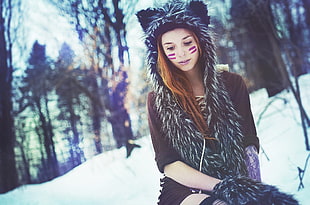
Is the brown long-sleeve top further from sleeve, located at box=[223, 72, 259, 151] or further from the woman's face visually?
the woman's face

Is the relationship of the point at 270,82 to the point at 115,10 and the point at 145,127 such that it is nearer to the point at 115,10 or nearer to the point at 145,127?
the point at 145,127

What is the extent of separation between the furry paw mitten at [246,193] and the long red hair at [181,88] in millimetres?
147

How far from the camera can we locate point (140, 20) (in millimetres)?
954

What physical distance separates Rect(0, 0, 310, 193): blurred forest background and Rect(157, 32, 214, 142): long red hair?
143 millimetres

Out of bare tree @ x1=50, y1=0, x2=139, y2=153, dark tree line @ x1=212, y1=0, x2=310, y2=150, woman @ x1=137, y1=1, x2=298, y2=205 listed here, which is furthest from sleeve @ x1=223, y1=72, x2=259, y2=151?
bare tree @ x1=50, y1=0, x2=139, y2=153

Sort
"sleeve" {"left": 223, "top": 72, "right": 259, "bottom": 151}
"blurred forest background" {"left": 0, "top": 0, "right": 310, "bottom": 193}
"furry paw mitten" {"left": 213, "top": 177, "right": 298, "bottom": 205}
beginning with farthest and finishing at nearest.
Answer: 1. "blurred forest background" {"left": 0, "top": 0, "right": 310, "bottom": 193}
2. "sleeve" {"left": 223, "top": 72, "right": 259, "bottom": 151}
3. "furry paw mitten" {"left": 213, "top": 177, "right": 298, "bottom": 205}

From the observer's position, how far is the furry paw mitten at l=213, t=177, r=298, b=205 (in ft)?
2.80

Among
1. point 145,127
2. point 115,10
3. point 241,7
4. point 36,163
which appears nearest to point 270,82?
point 241,7

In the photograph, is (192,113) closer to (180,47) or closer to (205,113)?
(205,113)

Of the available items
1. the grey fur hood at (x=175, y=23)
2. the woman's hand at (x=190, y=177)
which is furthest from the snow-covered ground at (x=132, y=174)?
the grey fur hood at (x=175, y=23)

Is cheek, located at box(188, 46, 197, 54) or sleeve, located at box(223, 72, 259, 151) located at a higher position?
cheek, located at box(188, 46, 197, 54)

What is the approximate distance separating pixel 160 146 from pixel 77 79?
0.40 meters

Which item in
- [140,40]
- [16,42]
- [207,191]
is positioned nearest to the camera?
[207,191]

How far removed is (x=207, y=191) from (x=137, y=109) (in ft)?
1.19
